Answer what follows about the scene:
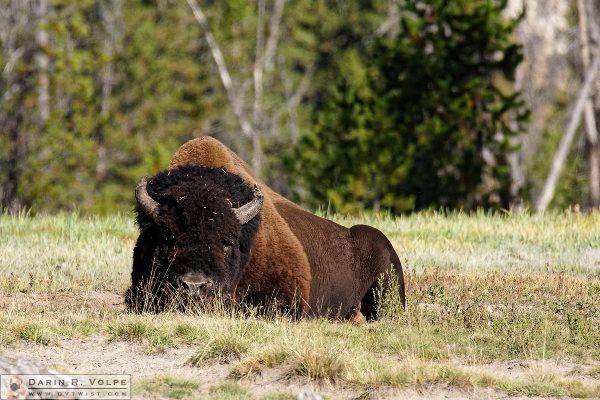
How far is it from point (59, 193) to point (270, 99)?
14919 mm

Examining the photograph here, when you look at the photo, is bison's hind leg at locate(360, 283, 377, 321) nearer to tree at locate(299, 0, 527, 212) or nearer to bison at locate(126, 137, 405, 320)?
bison at locate(126, 137, 405, 320)

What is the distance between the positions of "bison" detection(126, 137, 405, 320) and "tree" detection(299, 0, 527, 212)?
51.7 ft

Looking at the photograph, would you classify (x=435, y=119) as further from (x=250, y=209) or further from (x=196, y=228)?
(x=196, y=228)

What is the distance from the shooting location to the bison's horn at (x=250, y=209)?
10016mm

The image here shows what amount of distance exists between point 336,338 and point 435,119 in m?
19.3

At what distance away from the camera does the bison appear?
9656 millimetres

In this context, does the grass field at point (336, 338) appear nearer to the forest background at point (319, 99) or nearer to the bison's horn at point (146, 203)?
the bison's horn at point (146, 203)

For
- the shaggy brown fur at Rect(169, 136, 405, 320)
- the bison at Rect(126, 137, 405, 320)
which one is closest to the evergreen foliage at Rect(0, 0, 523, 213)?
the shaggy brown fur at Rect(169, 136, 405, 320)

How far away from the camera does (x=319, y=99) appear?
5722cm

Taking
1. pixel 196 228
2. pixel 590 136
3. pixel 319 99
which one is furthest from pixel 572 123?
pixel 319 99

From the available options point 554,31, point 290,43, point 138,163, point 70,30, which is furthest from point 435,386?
point 290,43

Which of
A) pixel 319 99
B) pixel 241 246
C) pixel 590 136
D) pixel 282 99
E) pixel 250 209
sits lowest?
pixel 319 99

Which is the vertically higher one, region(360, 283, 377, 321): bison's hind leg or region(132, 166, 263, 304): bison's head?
region(132, 166, 263, 304): bison's head

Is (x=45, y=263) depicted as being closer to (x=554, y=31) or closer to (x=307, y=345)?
(x=307, y=345)
